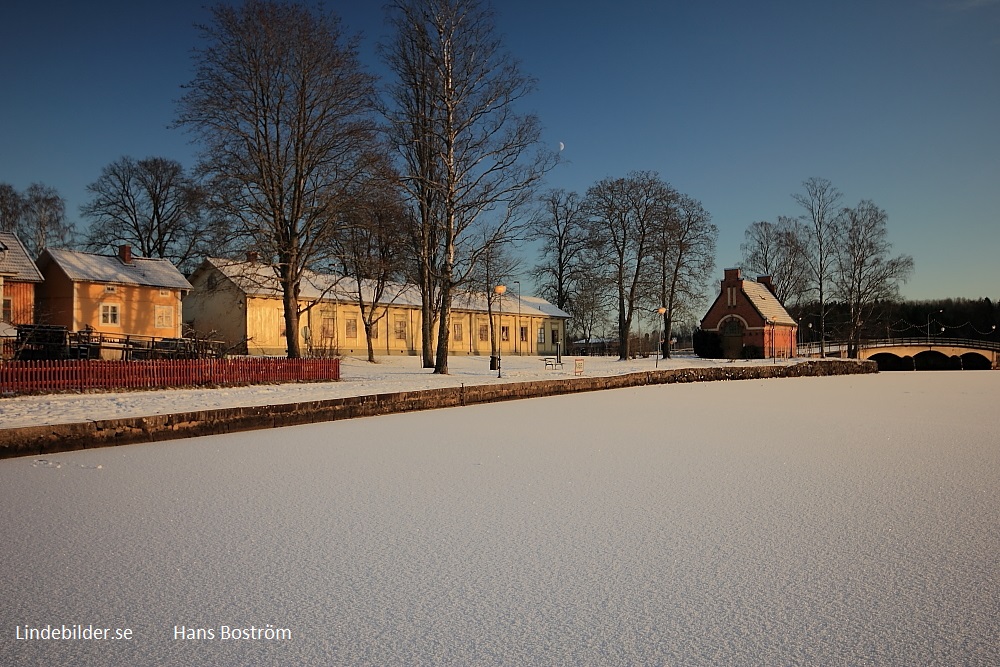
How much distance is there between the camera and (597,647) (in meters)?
3.17

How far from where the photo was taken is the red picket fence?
1427 cm

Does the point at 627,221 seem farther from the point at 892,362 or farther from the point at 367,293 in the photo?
the point at 892,362

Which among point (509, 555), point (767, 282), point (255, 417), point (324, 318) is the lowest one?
point (509, 555)

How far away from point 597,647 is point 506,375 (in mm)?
21101

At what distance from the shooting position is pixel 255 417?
39.0ft

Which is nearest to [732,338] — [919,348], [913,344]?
[913,344]

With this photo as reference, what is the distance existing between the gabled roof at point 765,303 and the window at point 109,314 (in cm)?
3956

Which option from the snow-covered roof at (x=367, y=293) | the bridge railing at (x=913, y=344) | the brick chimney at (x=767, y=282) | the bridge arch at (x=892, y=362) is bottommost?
the bridge arch at (x=892, y=362)

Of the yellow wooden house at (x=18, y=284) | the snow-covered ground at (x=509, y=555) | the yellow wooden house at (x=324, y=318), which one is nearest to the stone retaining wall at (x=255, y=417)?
the snow-covered ground at (x=509, y=555)

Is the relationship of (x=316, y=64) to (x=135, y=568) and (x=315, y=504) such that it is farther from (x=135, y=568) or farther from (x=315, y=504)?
(x=135, y=568)

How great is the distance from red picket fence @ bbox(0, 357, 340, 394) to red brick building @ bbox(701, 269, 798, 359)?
116 ft

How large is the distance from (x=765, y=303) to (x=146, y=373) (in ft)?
145

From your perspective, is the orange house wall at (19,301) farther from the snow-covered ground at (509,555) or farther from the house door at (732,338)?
the house door at (732,338)

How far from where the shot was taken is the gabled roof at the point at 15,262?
79.8ft
